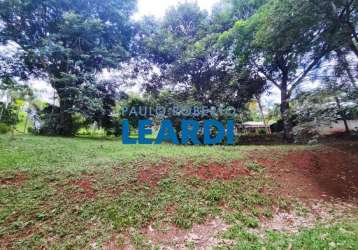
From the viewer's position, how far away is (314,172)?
5.04 m

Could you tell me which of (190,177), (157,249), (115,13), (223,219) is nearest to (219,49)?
(115,13)

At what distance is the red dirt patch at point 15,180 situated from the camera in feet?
11.9

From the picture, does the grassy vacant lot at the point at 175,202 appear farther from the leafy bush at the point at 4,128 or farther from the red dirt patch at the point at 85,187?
the leafy bush at the point at 4,128

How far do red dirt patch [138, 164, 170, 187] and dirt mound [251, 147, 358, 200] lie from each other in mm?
2070

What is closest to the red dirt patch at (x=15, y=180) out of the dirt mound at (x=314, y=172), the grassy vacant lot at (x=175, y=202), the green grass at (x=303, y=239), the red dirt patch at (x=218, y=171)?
the grassy vacant lot at (x=175, y=202)

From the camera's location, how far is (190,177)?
4242 millimetres

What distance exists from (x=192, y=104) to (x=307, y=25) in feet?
15.7

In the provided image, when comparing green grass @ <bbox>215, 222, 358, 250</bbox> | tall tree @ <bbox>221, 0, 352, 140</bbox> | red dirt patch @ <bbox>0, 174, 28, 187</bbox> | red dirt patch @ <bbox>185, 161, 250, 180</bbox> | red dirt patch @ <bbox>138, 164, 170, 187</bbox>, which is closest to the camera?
green grass @ <bbox>215, 222, 358, 250</bbox>

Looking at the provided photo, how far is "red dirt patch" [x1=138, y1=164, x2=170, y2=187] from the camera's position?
13.1 ft

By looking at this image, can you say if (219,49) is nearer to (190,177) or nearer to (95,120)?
(95,120)

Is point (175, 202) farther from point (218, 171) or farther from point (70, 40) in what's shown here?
point (70, 40)

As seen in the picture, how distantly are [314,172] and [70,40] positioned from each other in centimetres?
1059

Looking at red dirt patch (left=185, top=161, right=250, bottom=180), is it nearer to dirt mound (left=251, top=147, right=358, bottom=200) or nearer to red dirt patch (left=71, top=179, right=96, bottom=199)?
dirt mound (left=251, top=147, right=358, bottom=200)

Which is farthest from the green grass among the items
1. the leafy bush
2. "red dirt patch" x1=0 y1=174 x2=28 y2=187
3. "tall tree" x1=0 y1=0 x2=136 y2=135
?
the leafy bush
